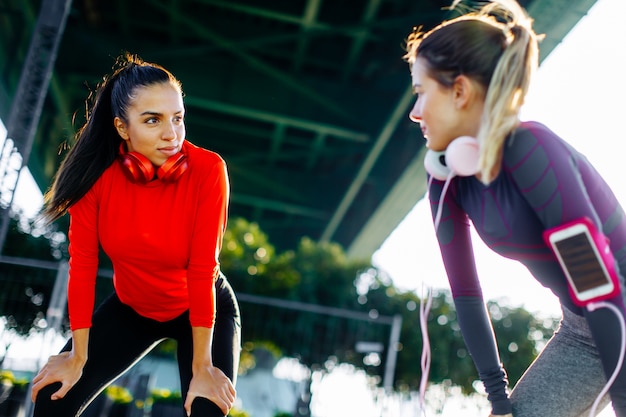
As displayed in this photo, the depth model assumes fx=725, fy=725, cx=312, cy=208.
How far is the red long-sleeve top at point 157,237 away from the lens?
253 centimetres

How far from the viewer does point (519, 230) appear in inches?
74.0

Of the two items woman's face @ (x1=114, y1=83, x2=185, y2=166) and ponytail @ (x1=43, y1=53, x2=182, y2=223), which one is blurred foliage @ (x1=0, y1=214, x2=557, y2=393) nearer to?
ponytail @ (x1=43, y1=53, x2=182, y2=223)

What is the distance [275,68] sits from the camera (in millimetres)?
13422

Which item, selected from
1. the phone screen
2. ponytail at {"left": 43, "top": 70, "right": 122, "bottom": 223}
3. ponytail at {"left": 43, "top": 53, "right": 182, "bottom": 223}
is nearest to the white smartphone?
the phone screen

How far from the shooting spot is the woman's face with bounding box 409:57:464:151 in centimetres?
196

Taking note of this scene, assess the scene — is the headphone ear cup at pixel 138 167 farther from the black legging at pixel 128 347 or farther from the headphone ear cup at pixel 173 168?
the black legging at pixel 128 347

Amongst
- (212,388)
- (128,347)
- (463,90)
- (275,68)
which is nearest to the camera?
(463,90)

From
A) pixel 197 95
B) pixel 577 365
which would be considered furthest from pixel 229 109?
pixel 577 365

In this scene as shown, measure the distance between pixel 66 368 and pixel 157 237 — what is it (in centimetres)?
56

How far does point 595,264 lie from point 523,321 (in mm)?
10082

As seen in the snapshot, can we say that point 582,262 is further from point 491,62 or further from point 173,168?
point 173,168

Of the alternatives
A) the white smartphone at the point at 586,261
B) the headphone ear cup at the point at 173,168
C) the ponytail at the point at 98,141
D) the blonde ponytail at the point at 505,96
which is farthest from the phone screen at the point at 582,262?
the ponytail at the point at 98,141

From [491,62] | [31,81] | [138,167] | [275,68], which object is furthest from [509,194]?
[275,68]

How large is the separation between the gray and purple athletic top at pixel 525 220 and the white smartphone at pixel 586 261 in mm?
33
